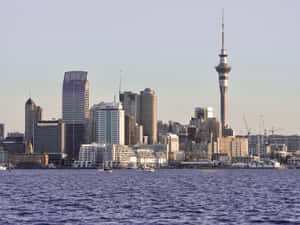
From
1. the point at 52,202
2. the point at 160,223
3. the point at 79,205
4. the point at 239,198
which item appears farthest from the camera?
the point at 239,198

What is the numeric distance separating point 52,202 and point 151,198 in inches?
738

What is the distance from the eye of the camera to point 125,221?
8981 centimetres

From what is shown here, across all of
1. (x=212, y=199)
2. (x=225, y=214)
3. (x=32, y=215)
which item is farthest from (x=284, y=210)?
(x=32, y=215)

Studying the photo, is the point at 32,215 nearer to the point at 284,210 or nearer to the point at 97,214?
the point at 97,214

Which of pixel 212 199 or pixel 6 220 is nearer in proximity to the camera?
pixel 6 220

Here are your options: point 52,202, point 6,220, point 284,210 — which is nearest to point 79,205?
point 52,202

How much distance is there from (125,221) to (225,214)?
15.2 m

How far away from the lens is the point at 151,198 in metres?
130

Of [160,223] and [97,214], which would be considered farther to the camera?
[97,214]

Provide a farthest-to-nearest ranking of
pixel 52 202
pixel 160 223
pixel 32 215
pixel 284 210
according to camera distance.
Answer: pixel 52 202
pixel 284 210
pixel 32 215
pixel 160 223

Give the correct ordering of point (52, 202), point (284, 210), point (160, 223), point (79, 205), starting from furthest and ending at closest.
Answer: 1. point (52, 202)
2. point (79, 205)
3. point (284, 210)
4. point (160, 223)

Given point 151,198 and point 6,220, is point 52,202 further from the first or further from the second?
point 6,220

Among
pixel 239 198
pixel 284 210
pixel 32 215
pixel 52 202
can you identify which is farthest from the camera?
pixel 239 198

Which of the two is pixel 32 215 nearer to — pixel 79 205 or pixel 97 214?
pixel 97 214
